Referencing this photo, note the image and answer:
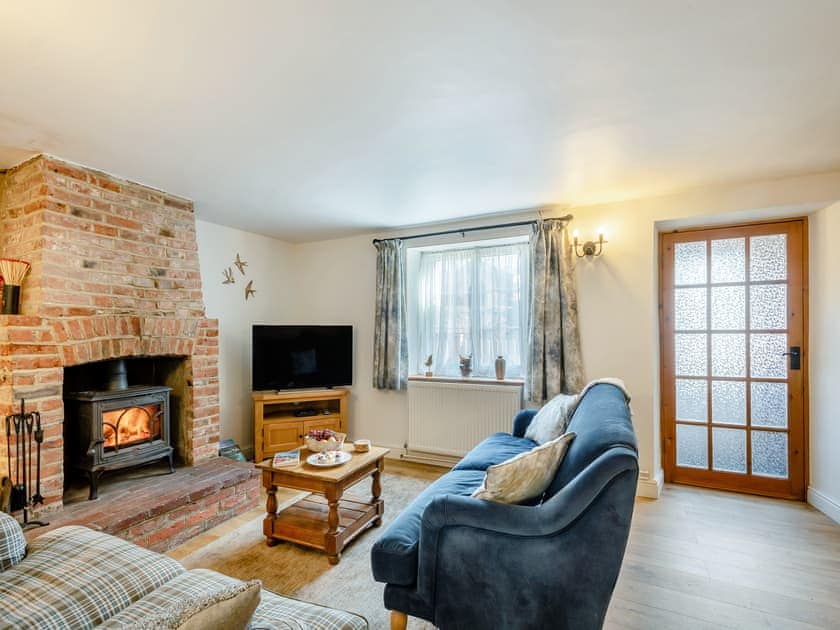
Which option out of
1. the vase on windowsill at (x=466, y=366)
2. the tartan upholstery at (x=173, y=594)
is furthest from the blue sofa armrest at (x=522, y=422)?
the tartan upholstery at (x=173, y=594)

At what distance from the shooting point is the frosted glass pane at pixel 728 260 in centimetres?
339

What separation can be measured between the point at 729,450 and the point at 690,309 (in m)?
1.20

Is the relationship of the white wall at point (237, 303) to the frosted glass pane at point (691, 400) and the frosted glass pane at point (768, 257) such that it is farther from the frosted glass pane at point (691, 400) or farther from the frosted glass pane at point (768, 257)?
the frosted glass pane at point (768, 257)

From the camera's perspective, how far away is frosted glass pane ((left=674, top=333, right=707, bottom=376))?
3.51 m

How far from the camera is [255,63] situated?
5.56 ft

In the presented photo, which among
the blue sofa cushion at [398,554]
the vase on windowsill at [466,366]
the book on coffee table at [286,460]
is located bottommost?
the blue sofa cushion at [398,554]

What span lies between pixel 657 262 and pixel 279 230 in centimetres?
374

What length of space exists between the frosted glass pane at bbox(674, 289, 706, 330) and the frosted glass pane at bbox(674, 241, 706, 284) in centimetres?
10

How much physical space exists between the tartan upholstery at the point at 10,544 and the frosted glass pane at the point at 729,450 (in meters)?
4.38

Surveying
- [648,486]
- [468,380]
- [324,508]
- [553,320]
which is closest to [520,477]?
[324,508]

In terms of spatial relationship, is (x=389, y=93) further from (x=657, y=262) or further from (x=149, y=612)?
(x=657, y=262)

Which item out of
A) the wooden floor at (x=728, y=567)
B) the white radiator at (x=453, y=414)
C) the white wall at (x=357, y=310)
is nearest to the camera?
the wooden floor at (x=728, y=567)

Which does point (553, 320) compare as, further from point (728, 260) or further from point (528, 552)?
point (528, 552)

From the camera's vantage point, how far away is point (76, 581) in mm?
1279
